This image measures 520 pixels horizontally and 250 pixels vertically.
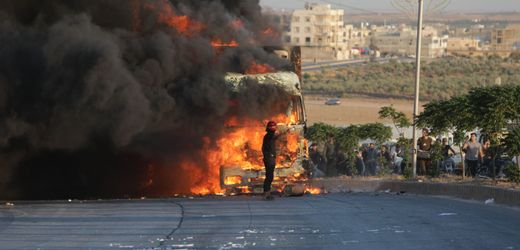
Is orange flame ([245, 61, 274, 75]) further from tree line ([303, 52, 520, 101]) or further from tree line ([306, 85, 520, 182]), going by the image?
tree line ([303, 52, 520, 101])

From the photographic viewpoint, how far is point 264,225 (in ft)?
53.3

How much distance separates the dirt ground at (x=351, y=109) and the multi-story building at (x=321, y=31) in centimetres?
5397

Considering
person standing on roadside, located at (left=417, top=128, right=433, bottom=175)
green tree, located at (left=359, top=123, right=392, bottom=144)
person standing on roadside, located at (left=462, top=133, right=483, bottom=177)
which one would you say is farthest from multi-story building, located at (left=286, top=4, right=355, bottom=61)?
person standing on roadside, located at (left=462, top=133, right=483, bottom=177)

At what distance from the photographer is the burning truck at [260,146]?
23266 millimetres

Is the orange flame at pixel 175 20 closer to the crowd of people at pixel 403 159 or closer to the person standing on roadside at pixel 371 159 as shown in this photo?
the crowd of people at pixel 403 159

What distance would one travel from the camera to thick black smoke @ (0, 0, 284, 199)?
22.7 metres

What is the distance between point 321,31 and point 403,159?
418 ft

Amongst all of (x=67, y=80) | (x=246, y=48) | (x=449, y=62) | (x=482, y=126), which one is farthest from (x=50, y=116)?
(x=449, y=62)

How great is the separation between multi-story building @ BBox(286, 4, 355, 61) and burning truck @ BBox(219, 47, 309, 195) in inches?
4600

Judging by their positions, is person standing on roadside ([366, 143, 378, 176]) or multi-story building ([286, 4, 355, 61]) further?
multi-story building ([286, 4, 355, 61])

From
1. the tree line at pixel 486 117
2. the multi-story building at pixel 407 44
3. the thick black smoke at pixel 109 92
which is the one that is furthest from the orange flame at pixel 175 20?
the multi-story building at pixel 407 44

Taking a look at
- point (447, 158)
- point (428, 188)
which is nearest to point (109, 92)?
point (428, 188)

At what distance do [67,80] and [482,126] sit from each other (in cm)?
921

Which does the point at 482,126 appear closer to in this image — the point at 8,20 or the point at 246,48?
the point at 246,48
